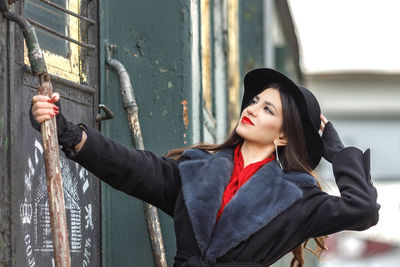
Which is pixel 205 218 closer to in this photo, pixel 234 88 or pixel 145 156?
pixel 145 156

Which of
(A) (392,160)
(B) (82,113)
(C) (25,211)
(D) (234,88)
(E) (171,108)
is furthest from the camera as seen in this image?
(A) (392,160)

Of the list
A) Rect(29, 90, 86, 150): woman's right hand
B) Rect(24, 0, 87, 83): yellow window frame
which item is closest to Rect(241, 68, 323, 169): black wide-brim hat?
Rect(24, 0, 87, 83): yellow window frame

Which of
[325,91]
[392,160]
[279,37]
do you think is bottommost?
[392,160]

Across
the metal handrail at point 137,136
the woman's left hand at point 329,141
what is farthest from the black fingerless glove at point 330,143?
the metal handrail at point 137,136

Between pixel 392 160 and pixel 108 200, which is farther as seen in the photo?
pixel 392 160

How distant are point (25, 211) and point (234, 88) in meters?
4.81

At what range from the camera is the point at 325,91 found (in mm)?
27094

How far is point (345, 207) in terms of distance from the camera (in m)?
3.93

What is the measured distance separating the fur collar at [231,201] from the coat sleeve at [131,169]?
0.08m

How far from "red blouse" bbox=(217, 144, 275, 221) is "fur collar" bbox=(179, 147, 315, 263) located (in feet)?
0.09

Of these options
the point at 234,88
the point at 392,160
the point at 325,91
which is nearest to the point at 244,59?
the point at 234,88

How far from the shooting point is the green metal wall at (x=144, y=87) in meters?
4.71

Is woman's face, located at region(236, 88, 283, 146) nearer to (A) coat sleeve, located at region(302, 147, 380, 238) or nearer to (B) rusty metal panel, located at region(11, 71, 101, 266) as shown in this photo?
(A) coat sleeve, located at region(302, 147, 380, 238)

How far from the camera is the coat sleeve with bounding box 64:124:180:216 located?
3646 mm
